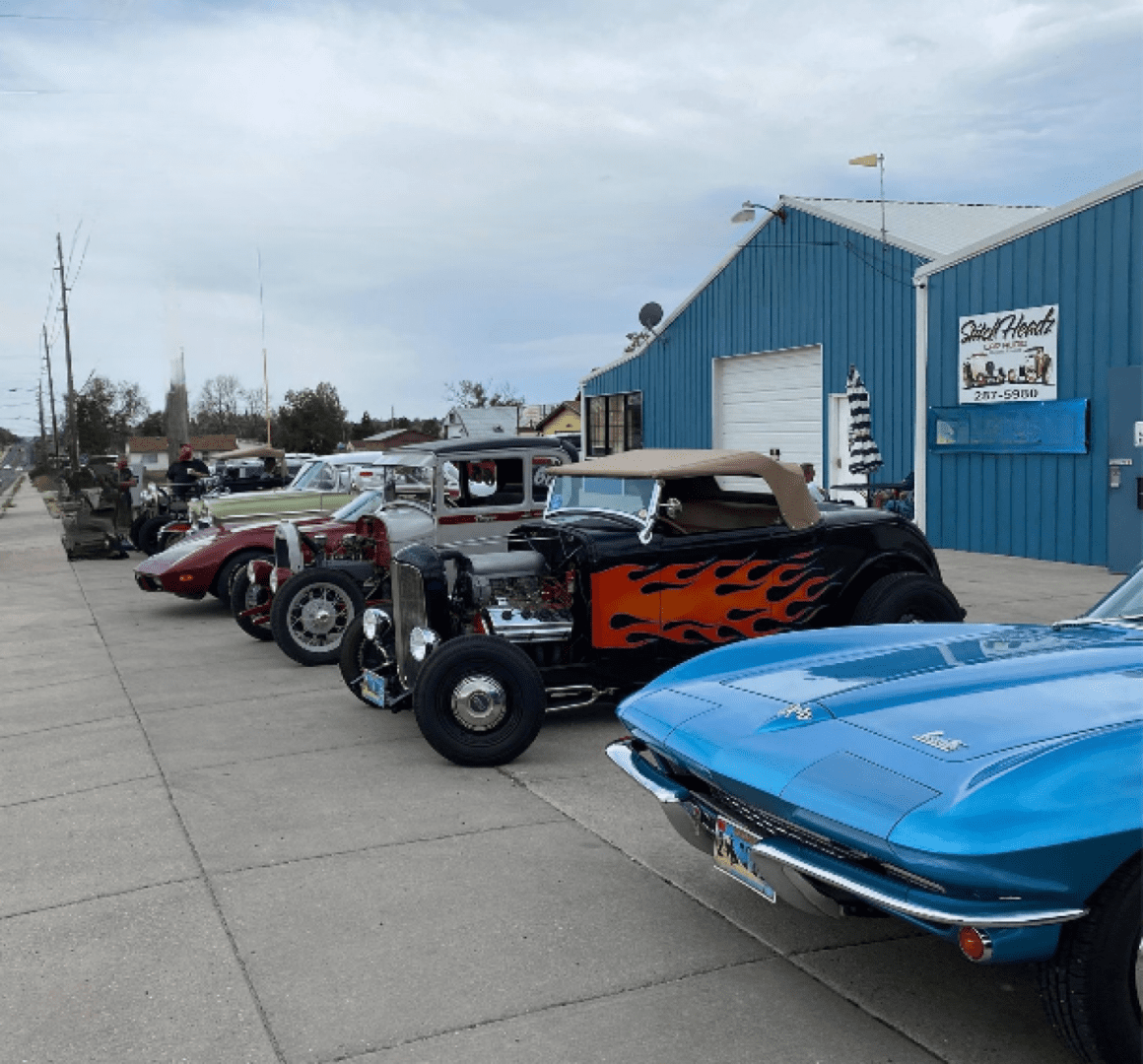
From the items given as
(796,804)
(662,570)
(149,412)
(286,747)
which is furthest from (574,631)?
(149,412)

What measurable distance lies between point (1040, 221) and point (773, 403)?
7.17m

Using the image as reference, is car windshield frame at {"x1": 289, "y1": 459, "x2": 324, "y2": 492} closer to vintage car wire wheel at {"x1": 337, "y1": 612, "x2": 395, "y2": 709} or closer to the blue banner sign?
vintage car wire wheel at {"x1": 337, "y1": 612, "x2": 395, "y2": 709}

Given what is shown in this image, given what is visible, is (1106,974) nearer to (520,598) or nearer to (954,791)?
(954,791)

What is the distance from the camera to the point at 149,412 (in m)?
110

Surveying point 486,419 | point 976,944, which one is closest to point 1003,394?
point 976,944

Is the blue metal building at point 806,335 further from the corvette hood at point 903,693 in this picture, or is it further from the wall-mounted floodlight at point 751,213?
the corvette hood at point 903,693

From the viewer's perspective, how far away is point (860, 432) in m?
17.1

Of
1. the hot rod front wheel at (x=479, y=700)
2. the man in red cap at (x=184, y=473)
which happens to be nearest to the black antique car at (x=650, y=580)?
the hot rod front wheel at (x=479, y=700)

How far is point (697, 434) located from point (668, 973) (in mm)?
20061

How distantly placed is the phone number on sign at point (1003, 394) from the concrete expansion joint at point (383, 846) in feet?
37.5

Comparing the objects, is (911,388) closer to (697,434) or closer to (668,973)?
(697,434)

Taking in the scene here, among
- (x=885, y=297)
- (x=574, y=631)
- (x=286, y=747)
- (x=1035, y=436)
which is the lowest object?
(x=286, y=747)

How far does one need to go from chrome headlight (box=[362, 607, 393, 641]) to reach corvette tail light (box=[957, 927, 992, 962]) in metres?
4.99

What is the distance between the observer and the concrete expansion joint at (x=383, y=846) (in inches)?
186
